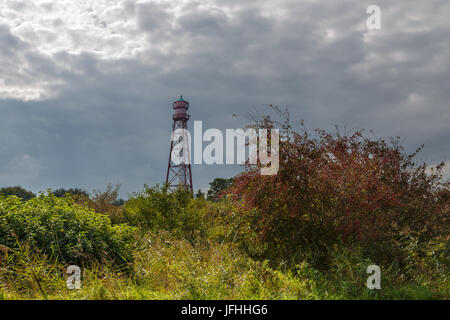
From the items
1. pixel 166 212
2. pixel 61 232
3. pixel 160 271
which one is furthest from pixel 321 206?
pixel 166 212

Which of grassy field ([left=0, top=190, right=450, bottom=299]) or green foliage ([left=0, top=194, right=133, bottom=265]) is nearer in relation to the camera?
grassy field ([left=0, top=190, right=450, bottom=299])

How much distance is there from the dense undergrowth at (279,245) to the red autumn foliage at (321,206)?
0.02 metres

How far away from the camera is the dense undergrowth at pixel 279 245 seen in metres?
5.80

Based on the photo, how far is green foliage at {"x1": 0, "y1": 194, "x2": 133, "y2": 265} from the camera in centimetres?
680

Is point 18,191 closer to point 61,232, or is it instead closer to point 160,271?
point 61,232

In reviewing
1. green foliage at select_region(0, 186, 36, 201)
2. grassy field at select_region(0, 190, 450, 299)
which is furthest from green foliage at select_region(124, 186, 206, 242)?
green foliage at select_region(0, 186, 36, 201)

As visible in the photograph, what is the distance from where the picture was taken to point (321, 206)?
7.20 meters

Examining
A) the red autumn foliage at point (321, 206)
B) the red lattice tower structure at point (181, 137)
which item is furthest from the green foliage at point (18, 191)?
the red autumn foliage at point (321, 206)

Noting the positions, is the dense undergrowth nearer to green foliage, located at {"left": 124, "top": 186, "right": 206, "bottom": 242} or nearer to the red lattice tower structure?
green foliage, located at {"left": 124, "top": 186, "right": 206, "bottom": 242}

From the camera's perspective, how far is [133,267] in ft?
24.0

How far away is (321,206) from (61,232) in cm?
517

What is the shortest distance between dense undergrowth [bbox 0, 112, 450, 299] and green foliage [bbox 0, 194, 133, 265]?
0.9 inches
